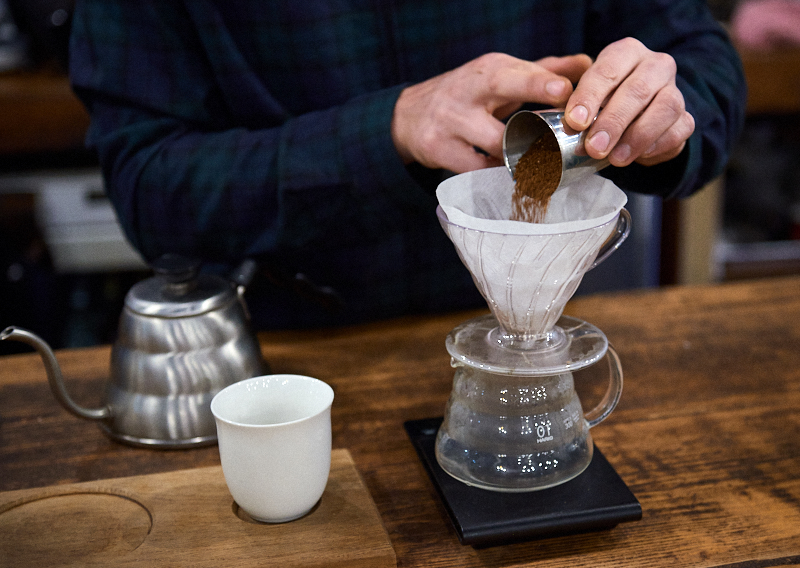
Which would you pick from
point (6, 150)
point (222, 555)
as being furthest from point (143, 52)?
point (6, 150)

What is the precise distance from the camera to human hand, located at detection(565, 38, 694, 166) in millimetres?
801

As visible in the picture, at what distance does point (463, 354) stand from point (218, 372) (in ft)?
1.06

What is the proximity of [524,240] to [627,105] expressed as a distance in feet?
0.82

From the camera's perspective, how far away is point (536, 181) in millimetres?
823

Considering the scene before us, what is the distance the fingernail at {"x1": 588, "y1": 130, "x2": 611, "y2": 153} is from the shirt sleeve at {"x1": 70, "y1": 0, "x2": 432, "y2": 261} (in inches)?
13.2

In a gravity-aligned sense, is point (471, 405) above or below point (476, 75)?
below

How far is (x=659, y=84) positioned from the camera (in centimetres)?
89

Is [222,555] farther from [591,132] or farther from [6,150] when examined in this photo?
[6,150]

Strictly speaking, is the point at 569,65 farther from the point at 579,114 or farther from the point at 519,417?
the point at 519,417

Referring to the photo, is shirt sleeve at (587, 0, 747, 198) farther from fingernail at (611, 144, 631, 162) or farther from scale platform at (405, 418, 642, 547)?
scale platform at (405, 418, 642, 547)

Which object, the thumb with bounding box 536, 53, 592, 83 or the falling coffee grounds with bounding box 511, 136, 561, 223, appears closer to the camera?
the falling coffee grounds with bounding box 511, 136, 561, 223

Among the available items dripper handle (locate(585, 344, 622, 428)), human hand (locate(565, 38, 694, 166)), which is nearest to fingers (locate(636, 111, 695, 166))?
human hand (locate(565, 38, 694, 166))

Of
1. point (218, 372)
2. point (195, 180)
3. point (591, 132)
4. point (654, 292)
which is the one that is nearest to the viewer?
point (591, 132)

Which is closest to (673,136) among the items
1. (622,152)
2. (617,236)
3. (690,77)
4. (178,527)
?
(622,152)
